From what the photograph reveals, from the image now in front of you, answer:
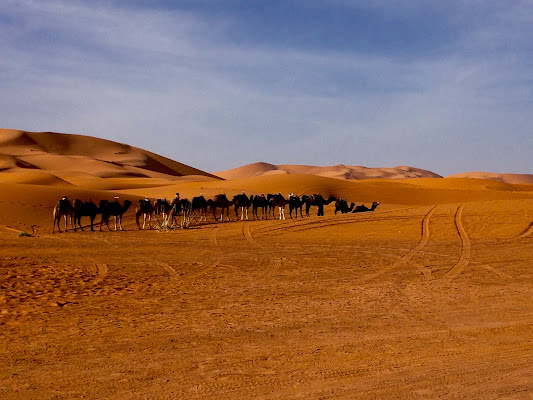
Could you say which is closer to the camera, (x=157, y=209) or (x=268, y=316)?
(x=268, y=316)

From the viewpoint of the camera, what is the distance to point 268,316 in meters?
8.73

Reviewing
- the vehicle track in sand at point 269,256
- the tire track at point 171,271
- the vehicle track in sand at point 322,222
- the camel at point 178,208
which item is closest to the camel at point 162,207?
the camel at point 178,208

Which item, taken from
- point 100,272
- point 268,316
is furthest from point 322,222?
point 268,316

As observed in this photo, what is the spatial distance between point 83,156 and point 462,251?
4935 inches

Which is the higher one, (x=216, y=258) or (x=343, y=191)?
(x=343, y=191)

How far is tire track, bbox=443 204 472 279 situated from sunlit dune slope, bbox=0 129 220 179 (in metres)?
86.2

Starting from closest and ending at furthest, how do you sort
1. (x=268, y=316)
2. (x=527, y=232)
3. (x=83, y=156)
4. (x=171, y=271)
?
(x=268, y=316) → (x=171, y=271) → (x=527, y=232) → (x=83, y=156)

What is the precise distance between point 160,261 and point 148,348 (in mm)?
8335

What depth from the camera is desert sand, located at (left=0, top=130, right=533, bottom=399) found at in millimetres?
5645

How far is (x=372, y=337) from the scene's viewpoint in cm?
740

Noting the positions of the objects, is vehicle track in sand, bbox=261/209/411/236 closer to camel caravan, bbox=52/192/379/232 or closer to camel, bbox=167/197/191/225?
camel caravan, bbox=52/192/379/232

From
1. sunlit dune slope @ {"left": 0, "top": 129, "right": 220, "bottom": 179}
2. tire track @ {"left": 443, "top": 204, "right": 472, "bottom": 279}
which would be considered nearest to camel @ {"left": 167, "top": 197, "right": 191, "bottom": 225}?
tire track @ {"left": 443, "top": 204, "right": 472, "bottom": 279}

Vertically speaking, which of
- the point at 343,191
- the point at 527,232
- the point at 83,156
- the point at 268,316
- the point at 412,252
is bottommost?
the point at 268,316

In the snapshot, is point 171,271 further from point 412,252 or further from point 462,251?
point 462,251
